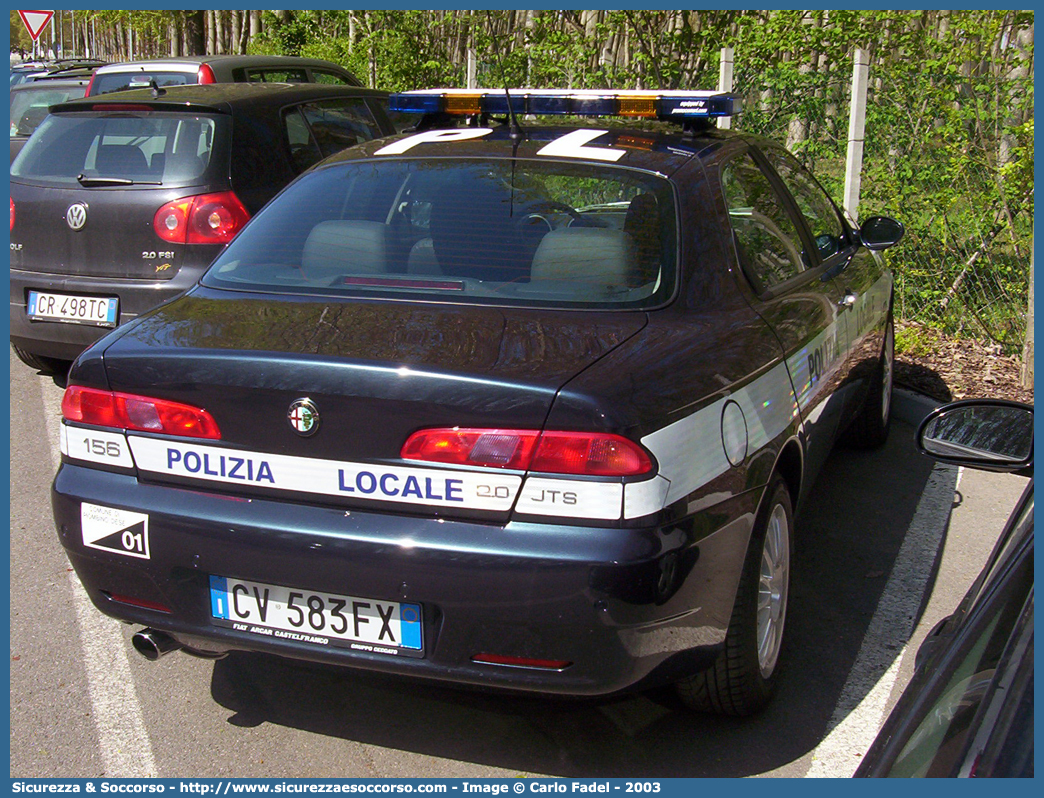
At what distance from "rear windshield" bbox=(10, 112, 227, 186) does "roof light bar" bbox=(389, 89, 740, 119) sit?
2087 millimetres

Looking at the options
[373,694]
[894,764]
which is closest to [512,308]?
[373,694]

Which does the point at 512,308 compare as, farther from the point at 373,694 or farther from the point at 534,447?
the point at 373,694

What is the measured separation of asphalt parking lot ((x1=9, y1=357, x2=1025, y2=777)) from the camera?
2.93 meters

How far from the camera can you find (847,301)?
4363 millimetres

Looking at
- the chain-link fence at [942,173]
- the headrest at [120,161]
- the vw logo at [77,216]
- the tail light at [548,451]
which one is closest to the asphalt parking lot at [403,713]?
the tail light at [548,451]

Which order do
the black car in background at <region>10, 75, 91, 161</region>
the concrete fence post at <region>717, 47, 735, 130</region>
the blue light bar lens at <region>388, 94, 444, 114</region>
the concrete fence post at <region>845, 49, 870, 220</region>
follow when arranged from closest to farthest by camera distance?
1. the blue light bar lens at <region>388, 94, 444, 114</region>
2. the concrete fence post at <region>845, 49, 870, 220</region>
3. the concrete fence post at <region>717, 47, 735, 130</region>
4. the black car in background at <region>10, 75, 91, 161</region>

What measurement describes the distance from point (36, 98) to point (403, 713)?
39.0ft

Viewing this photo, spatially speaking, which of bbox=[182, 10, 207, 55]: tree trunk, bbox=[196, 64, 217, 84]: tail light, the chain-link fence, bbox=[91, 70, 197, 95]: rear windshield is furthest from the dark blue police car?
bbox=[182, 10, 207, 55]: tree trunk

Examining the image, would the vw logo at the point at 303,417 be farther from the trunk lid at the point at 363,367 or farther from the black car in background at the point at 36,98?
the black car in background at the point at 36,98

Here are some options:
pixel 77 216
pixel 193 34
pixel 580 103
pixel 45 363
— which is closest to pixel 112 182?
pixel 77 216

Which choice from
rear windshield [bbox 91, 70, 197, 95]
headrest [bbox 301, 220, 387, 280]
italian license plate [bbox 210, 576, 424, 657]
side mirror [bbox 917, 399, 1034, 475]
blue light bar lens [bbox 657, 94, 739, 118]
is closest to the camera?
side mirror [bbox 917, 399, 1034, 475]

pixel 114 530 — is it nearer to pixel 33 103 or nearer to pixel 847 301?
pixel 847 301

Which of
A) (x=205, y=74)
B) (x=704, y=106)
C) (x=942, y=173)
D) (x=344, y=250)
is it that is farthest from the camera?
(x=205, y=74)

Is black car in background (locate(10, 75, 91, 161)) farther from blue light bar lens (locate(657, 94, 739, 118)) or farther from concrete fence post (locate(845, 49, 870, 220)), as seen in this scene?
blue light bar lens (locate(657, 94, 739, 118))
